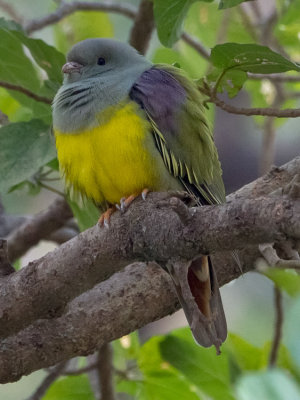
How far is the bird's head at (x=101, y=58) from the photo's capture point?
282cm

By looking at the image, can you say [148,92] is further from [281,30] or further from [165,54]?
[281,30]

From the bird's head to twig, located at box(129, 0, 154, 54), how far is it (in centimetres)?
31

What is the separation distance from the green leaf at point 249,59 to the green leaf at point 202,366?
89 centimetres

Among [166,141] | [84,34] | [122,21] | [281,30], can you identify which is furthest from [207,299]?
[122,21]

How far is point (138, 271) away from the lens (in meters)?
2.35

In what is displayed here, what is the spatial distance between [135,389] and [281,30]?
164 cm

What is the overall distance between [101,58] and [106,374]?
1.13m

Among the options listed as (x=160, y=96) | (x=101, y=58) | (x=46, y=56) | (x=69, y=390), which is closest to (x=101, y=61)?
(x=101, y=58)

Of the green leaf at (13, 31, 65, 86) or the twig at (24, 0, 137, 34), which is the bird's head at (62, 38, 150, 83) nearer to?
the green leaf at (13, 31, 65, 86)

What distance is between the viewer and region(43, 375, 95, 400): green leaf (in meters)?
2.73

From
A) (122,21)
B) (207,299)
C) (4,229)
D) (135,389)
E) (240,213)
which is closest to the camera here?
(240,213)

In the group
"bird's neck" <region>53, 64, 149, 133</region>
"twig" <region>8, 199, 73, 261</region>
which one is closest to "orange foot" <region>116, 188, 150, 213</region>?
"bird's neck" <region>53, 64, 149, 133</region>

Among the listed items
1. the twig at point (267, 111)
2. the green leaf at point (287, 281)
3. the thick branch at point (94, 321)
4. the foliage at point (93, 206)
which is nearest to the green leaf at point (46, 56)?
the foliage at point (93, 206)

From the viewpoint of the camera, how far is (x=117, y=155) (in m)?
2.31
